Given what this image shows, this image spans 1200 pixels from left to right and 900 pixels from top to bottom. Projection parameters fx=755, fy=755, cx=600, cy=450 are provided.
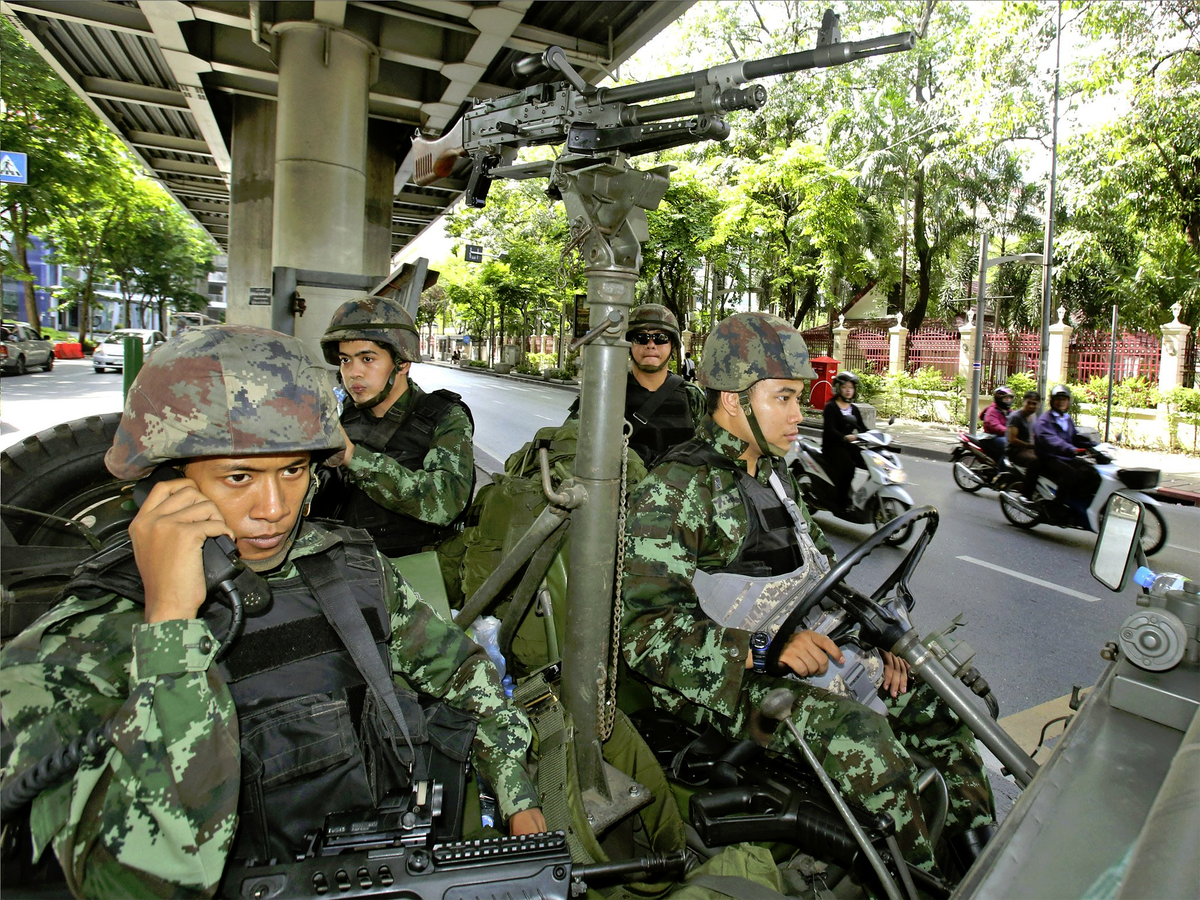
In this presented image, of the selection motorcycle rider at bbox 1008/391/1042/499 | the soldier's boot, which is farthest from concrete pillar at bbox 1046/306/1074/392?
the soldier's boot

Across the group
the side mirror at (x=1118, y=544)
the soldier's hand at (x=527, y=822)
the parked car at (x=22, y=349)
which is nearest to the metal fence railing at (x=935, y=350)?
the side mirror at (x=1118, y=544)

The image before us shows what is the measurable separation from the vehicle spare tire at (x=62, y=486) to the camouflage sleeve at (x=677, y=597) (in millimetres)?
2548

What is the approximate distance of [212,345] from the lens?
162cm

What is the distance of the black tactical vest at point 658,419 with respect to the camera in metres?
4.98

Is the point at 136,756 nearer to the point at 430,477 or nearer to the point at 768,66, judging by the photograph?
the point at 430,477

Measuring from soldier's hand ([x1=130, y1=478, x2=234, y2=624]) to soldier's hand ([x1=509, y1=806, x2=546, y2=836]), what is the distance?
828 mm

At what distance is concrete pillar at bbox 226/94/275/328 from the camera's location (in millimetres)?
12383

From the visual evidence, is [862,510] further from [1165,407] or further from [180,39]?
[1165,407]

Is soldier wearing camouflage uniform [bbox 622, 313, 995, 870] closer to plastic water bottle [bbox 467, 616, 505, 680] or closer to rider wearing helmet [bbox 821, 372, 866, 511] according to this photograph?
plastic water bottle [bbox 467, 616, 505, 680]

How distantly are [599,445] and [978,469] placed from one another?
8.71 m

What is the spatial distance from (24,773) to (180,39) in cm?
1003

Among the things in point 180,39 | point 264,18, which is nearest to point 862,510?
point 264,18

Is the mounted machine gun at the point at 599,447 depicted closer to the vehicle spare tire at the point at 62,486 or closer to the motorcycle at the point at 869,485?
the vehicle spare tire at the point at 62,486

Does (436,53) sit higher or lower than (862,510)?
higher
